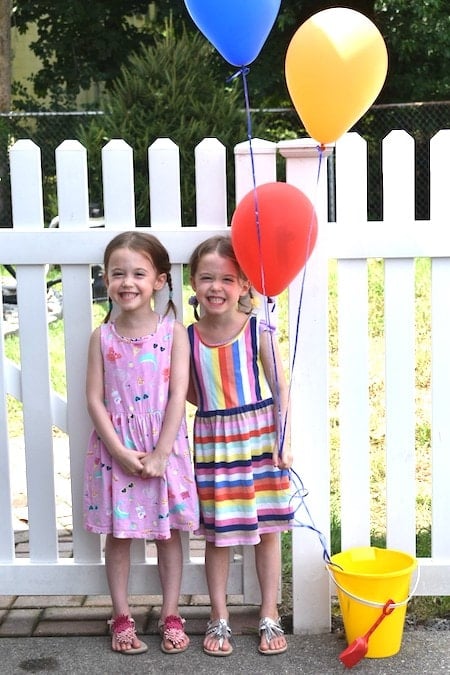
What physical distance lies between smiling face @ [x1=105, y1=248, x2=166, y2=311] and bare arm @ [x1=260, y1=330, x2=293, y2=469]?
1.33 ft

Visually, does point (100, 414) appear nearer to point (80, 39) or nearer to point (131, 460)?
point (131, 460)

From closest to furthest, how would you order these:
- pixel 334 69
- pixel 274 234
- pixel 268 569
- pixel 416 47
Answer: pixel 334 69 → pixel 274 234 → pixel 268 569 → pixel 416 47

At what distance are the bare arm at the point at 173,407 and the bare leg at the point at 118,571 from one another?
336mm

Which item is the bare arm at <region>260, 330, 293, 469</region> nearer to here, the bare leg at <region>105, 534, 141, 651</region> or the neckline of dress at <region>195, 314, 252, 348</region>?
the neckline of dress at <region>195, 314, 252, 348</region>

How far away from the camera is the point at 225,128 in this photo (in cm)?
1158

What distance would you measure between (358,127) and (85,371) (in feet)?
39.8

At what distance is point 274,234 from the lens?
2748mm

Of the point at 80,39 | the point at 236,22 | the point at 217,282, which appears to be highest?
the point at 80,39

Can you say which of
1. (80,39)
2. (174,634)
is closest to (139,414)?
(174,634)

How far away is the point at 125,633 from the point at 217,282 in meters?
1.17

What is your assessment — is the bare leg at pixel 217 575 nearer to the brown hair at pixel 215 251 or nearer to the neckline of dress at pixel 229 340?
the neckline of dress at pixel 229 340

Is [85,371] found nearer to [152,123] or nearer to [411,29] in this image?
[152,123]

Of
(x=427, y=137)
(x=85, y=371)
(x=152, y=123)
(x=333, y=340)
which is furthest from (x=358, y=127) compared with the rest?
(x=85, y=371)

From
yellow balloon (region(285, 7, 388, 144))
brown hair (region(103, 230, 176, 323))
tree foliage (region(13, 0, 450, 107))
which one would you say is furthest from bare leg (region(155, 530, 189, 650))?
tree foliage (region(13, 0, 450, 107))
